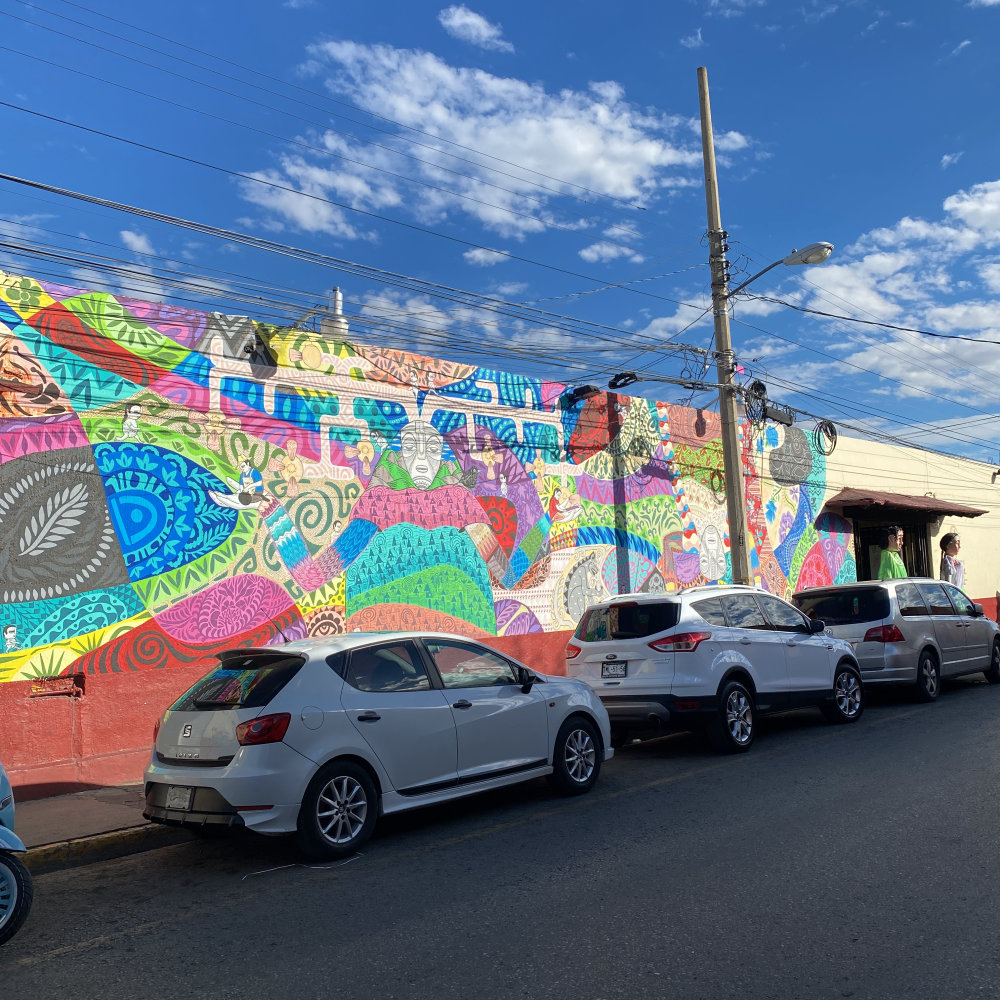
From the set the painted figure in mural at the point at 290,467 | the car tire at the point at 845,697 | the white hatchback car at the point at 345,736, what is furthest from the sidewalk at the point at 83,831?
the car tire at the point at 845,697

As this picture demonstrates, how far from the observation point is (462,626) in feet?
42.7

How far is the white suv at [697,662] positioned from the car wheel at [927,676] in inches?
109

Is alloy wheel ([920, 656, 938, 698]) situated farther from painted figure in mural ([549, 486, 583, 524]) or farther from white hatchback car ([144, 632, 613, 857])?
white hatchback car ([144, 632, 613, 857])

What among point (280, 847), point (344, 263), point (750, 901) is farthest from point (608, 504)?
point (750, 901)

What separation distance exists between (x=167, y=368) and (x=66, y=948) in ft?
22.8

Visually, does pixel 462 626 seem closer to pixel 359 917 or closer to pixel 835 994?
pixel 359 917

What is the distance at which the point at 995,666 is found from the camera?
14.9m

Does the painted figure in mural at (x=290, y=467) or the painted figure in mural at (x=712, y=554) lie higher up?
the painted figure in mural at (x=290, y=467)

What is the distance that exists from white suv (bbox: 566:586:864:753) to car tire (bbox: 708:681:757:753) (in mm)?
10

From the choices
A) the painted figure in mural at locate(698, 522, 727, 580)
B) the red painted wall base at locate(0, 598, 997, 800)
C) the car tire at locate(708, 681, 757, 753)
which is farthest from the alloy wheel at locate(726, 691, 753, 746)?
Result: the painted figure in mural at locate(698, 522, 727, 580)

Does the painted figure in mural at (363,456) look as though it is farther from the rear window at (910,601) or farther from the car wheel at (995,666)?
the car wheel at (995,666)

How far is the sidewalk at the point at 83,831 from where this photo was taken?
6.47 meters

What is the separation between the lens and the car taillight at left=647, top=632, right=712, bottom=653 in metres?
9.17

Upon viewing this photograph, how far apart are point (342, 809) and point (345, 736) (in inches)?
19.4
